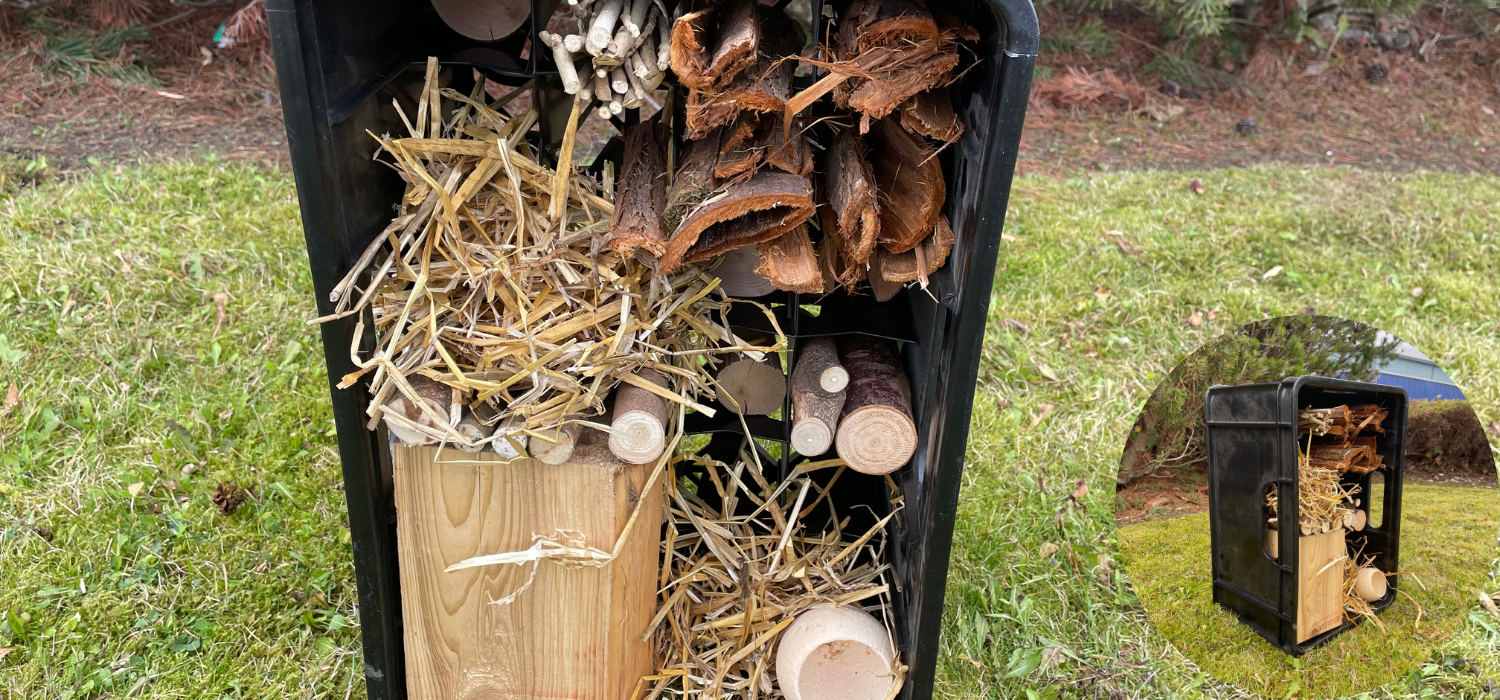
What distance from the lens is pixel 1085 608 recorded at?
2.72 metres

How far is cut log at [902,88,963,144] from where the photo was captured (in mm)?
1557

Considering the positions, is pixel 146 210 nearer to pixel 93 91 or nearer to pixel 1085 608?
pixel 93 91

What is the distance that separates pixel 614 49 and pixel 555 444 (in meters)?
0.72

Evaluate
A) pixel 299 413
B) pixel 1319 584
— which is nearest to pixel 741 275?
pixel 1319 584

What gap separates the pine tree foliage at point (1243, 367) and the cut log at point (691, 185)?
1425mm

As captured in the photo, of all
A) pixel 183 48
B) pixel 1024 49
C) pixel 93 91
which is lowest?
pixel 1024 49

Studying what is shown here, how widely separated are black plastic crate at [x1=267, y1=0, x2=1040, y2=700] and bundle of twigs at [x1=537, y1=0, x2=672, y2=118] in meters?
0.15

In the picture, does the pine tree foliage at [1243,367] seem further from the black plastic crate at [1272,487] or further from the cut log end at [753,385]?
the cut log end at [753,385]

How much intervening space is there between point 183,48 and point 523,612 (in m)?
6.32

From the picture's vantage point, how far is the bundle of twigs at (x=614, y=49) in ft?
5.12

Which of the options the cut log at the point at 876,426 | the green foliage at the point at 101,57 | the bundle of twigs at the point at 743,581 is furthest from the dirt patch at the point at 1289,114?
the green foliage at the point at 101,57

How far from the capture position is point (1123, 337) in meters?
3.96

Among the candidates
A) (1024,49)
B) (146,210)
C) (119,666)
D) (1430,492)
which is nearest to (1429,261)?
(1430,492)

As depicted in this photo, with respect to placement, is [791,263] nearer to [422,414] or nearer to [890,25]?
[890,25]
